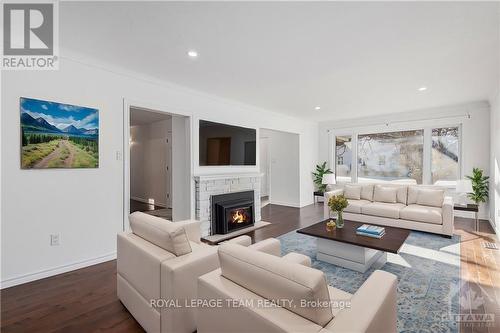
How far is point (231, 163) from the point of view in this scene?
4.95m

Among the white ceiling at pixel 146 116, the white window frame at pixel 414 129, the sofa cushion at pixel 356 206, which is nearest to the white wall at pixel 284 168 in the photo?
the white window frame at pixel 414 129

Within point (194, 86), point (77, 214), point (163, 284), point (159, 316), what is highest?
point (194, 86)

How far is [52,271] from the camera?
280 centimetres

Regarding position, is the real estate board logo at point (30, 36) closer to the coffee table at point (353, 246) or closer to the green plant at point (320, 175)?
the coffee table at point (353, 246)

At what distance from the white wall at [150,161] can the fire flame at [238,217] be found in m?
2.87

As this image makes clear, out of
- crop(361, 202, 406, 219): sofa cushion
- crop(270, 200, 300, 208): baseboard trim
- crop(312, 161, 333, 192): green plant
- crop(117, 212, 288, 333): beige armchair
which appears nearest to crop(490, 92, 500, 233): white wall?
crop(361, 202, 406, 219): sofa cushion

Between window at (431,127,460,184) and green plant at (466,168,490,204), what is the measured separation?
0.56 m

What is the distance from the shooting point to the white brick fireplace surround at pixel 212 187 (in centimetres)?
426

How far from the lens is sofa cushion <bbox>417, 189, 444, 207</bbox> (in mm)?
4505

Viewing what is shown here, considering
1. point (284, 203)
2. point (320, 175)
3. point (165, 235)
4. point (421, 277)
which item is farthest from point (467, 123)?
point (165, 235)

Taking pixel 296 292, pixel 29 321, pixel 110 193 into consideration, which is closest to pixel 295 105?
pixel 110 193

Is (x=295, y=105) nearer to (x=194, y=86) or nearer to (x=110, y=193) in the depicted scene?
(x=194, y=86)

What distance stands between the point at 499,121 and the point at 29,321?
6.51 m

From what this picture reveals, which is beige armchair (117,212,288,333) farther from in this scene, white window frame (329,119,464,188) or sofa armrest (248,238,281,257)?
white window frame (329,119,464,188)
